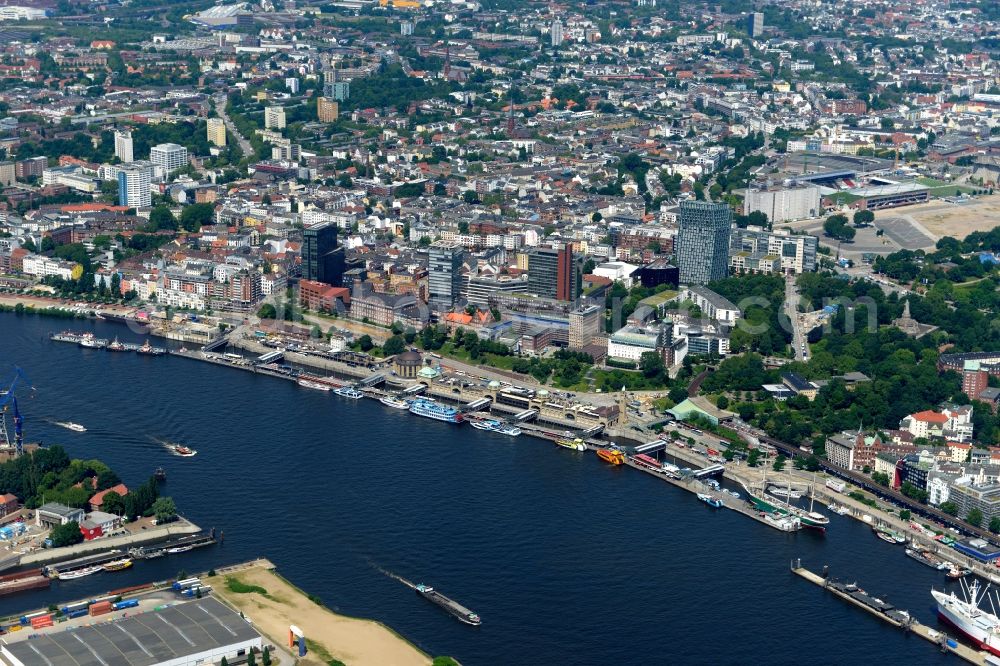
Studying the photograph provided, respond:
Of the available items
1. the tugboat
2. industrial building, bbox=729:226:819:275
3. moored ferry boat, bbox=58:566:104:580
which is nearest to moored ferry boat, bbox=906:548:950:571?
the tugboat

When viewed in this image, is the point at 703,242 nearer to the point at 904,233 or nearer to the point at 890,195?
the point at 904,233

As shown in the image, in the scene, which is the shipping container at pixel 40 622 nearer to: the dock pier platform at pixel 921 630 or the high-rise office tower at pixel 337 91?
the dock pier platform at pixel 921 630

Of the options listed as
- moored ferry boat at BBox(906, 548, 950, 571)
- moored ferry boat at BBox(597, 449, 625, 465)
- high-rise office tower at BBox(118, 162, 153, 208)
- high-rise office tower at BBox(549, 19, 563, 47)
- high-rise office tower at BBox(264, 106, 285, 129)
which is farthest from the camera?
high-rise office tower at BBox(549, 19, 563, 47)

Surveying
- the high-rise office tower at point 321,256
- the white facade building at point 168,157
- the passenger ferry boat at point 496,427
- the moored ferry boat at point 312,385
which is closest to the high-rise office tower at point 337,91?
the white facade building at point 168,157

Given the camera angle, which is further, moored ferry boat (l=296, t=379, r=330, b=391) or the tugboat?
moored ferry boat (l=296, t=379, r=330, b=391)

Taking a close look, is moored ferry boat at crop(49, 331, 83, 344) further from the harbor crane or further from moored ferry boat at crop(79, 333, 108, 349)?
the harbor crane

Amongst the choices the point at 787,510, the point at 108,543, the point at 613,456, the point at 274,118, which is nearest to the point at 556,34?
the point at 274,118
